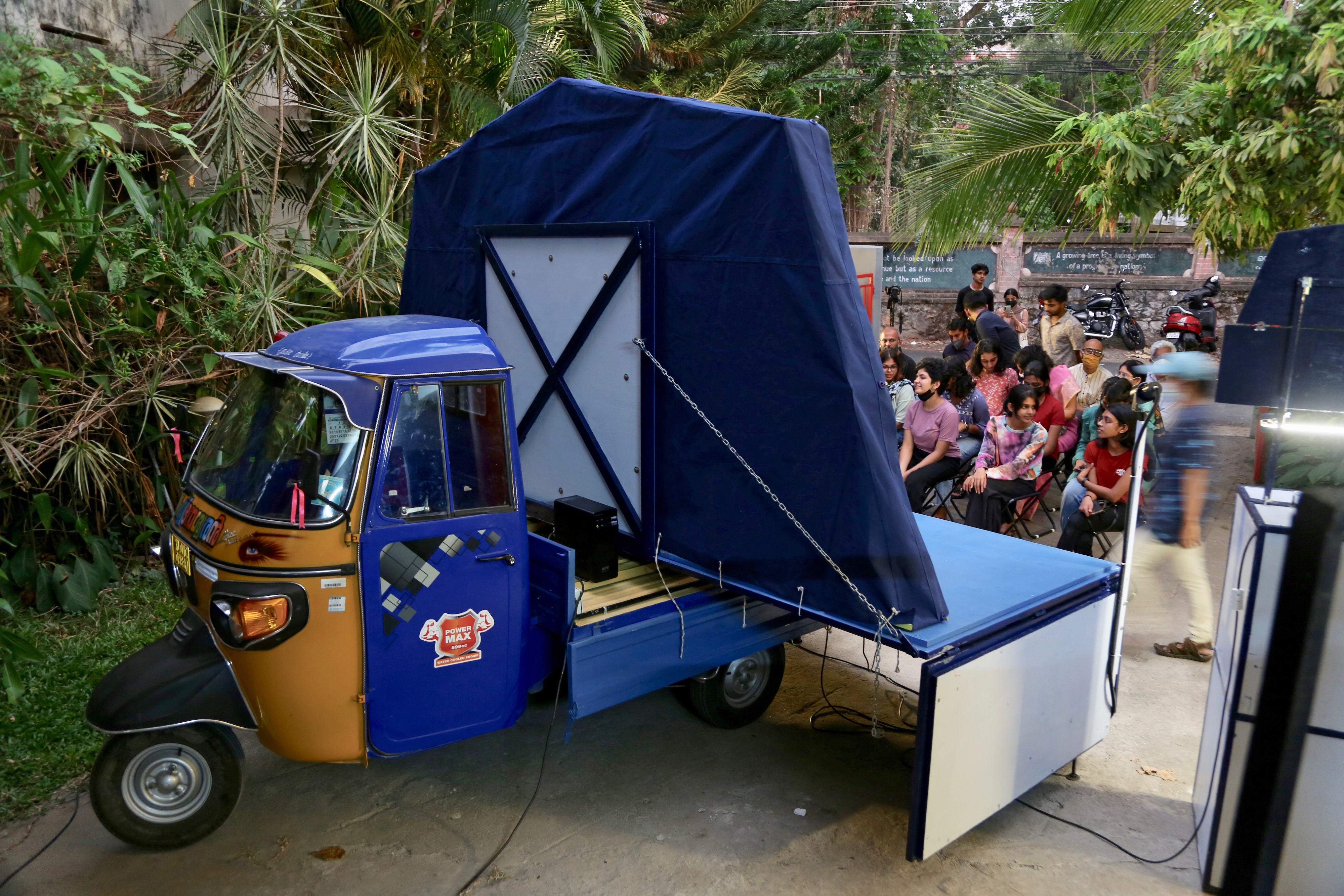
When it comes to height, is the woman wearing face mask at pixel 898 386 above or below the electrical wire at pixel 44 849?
above

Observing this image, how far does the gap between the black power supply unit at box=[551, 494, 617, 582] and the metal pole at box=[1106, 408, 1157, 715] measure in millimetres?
2316

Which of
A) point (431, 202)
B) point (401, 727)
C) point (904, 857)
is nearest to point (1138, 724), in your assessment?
point (904, 857)

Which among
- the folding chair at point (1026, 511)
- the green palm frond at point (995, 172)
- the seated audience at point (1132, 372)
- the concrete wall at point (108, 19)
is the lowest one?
the folding chair at point (1026, 511)

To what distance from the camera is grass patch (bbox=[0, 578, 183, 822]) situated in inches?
179

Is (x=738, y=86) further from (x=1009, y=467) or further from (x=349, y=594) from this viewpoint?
(x=349, y=594)

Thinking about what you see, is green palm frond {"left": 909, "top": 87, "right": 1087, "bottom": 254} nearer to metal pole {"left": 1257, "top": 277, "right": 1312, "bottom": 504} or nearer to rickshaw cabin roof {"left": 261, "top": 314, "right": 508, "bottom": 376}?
metal pole {"left": 1257, "top": 277, "right": 1312, "bottom": 504}

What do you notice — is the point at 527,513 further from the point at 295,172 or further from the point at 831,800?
the point at 295,172

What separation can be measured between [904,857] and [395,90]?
25.8 feet

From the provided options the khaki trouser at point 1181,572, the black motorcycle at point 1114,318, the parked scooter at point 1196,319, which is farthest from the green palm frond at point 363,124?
the black motorcycle at point 1114,318

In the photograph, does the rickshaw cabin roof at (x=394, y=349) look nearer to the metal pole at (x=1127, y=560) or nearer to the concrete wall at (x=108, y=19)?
the metal pole at (x=1127, y=560)

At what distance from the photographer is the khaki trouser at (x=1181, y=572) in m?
5.23

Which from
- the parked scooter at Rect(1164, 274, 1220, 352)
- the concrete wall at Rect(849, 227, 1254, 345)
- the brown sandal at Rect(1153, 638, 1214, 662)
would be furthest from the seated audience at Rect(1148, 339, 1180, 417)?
the concrete wall at Rect(849, 227, 1254, 345)

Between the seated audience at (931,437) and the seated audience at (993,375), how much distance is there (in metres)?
0.95

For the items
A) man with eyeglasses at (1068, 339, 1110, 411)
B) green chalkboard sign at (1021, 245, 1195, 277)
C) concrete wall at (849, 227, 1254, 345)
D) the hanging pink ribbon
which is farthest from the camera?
green chalkboard sign at (1021, 245, 1195, 277)
